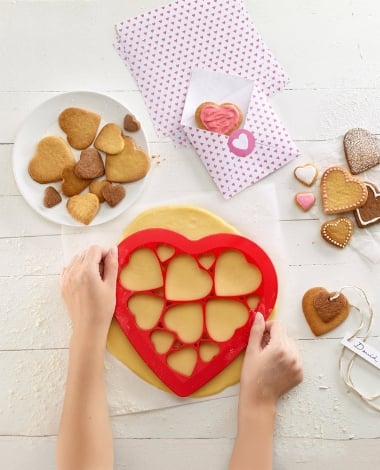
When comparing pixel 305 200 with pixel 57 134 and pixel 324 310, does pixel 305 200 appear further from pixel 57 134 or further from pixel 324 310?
pixel 57 134

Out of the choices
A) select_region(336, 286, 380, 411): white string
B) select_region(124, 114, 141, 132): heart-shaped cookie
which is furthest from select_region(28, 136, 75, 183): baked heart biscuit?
select_region(336, 286, 380, 411): white string

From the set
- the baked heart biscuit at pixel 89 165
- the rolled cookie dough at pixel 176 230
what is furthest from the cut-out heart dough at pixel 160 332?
the baked heart biscuit at pixel 89 165

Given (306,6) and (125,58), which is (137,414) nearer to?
(125,58)

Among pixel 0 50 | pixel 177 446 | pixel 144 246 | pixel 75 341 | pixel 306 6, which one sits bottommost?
pixel 177 446

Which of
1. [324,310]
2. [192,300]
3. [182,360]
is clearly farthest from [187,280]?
[324,310]

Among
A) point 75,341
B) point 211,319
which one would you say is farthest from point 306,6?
point 75,341

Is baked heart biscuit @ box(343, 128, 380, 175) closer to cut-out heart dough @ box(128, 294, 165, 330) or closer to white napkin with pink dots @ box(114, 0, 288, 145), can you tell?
white napkin with pink dots @ box(114, 0, 288, 145)

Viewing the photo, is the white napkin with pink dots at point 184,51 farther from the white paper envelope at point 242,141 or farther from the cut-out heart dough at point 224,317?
the cut-out heart dough at point 224,317
